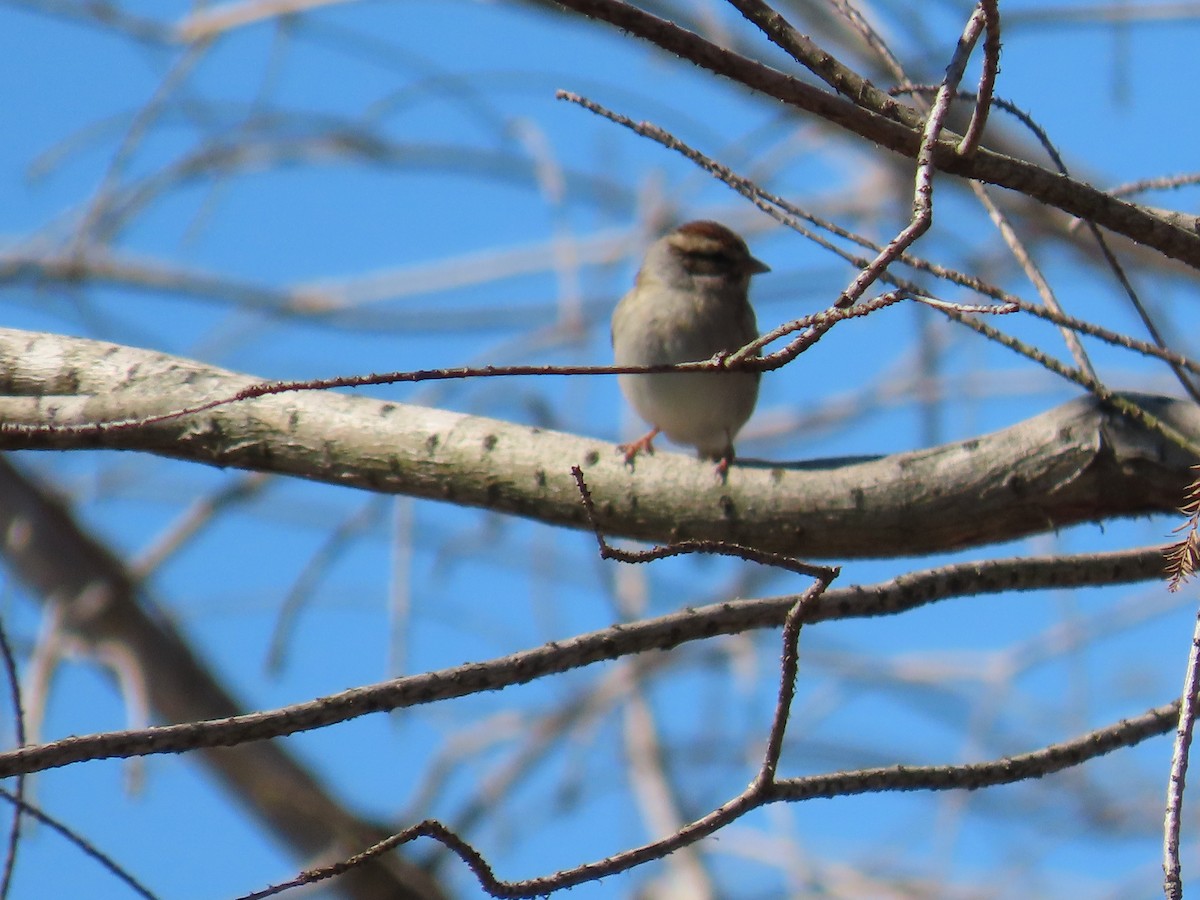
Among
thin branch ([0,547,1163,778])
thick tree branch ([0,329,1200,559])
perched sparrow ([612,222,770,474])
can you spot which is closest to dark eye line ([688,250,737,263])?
perched sparrow ([612,222,770,474])

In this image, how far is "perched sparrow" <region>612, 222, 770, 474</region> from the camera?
15.6ft

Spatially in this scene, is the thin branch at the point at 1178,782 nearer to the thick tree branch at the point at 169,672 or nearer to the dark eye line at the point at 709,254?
the thick tree branch at the point at 169,672

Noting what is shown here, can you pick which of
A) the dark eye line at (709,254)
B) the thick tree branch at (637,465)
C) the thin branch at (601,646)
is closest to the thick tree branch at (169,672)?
the thick tree branch at (637,465)

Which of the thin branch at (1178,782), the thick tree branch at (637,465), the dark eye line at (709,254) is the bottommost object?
the thin branch at (1178,782)

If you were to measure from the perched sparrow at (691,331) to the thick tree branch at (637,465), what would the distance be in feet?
6.62

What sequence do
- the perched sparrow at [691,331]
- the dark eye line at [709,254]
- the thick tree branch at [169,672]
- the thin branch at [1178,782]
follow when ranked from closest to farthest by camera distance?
1. the thin branch at [1178,782]
2. the thick tree branch at [169,672]
3. the perched sparrow at [691,331]
4. the dark eye line at [709,254]

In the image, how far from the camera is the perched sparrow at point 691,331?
15.6 feet

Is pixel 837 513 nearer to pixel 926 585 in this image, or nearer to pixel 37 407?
pixel 926 585

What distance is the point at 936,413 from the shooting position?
156 inches

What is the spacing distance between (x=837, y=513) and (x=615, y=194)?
2769 millimetres

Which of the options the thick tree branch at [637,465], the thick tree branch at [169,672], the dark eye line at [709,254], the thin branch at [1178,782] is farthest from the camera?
the dark eye line at [709,254]

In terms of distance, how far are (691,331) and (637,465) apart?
7.55 feet

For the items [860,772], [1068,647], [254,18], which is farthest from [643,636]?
[254,18]

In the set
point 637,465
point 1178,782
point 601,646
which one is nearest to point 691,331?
point 637,465
